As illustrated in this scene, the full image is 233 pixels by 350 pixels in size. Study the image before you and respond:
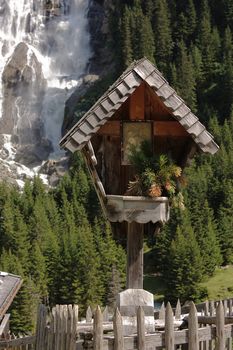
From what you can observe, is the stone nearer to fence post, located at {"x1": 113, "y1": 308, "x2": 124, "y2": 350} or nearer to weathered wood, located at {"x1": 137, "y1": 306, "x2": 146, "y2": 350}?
weathered wood, located at {"x1": 137, "y1": 306, "x2": 146, "y2": 350}

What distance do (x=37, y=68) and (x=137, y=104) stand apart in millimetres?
92367

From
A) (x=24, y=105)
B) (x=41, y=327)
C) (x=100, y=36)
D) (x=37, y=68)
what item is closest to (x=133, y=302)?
(x=41, y=327)

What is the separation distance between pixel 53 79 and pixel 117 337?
95.2 m

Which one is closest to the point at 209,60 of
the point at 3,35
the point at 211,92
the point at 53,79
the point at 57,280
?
the point at 211,92

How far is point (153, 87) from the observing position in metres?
9.49

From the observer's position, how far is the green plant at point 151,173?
31.5ft

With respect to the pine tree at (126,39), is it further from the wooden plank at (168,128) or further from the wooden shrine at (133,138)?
the wooden plank at (168,128)

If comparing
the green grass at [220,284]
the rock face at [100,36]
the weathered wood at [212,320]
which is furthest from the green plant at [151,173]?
the rock face at [100,36]

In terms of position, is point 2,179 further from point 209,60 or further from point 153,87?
point 153,87

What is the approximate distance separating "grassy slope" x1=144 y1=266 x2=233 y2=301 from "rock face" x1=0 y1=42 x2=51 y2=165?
3647 centimetres

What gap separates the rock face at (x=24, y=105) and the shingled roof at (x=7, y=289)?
68485 mm

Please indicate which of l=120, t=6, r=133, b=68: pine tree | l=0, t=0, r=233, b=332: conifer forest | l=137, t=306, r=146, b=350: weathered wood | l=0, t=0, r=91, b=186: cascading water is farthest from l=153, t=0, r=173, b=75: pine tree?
l=137, t=306, r=146, b=350: weathered wood

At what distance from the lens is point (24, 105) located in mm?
97938

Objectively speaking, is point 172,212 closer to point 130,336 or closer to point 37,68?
point 37,68
